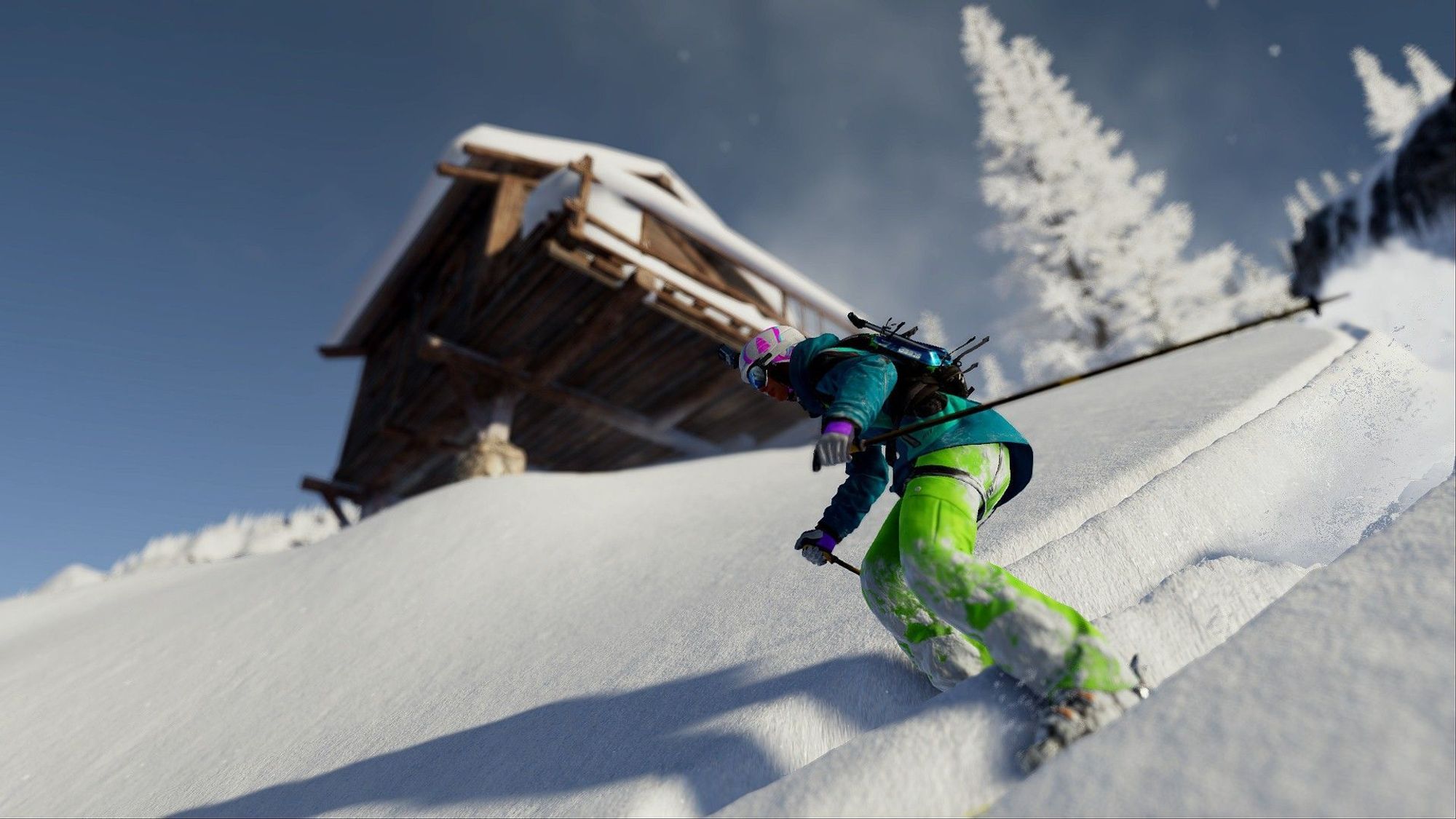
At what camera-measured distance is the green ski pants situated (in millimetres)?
1542

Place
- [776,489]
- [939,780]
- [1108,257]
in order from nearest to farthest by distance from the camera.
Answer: [939,780] < [776,489] < [1108,257]

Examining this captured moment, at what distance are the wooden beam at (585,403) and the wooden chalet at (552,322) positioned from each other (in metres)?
0.02

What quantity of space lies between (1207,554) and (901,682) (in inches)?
48.2

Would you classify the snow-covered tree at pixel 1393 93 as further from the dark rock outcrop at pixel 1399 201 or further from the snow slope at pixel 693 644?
the snow slope at pixel 693 644

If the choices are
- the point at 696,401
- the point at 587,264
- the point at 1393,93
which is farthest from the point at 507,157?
the point at 1393,93

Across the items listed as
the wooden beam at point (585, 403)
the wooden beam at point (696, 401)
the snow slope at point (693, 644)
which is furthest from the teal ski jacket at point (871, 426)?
Result: the wooden beam at point (585, 403)

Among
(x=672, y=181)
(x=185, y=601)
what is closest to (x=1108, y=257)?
(x=672, y=181)

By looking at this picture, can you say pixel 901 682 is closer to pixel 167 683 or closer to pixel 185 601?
pixel 167 683

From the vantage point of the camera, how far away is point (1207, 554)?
2424mm

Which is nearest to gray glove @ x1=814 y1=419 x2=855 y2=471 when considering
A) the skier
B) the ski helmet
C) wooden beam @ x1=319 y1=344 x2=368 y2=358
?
the skier

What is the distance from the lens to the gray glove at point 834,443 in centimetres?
177

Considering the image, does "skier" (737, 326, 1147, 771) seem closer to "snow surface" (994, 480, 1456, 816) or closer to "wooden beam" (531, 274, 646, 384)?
"snow surface" (994, 480, 1456, 816)

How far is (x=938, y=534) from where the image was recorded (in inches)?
70.4

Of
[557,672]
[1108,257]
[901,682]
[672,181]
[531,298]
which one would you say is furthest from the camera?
[1108,257]
